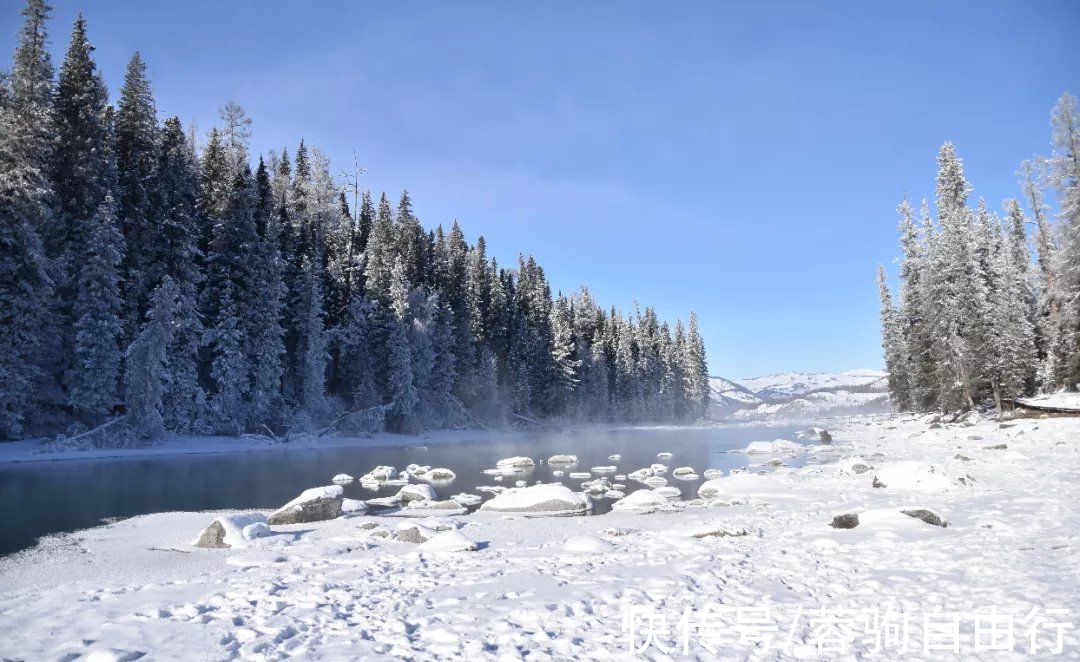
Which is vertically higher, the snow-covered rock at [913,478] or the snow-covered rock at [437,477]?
the snow-covered rock at [913,478]

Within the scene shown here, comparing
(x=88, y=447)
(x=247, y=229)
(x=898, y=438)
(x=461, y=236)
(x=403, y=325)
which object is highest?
(x=461, y=236)

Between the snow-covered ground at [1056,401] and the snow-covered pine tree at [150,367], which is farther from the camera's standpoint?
the snow-covered pine tree at [150,367]

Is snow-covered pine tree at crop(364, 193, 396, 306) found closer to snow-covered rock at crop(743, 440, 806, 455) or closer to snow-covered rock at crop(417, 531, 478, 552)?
snow-covered rock at crop(743, 440, 806, 455)

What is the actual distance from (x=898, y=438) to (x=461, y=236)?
Answer: 6038cm

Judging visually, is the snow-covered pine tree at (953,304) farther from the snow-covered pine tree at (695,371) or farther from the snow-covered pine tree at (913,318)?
the snow-covered pine tree at (695,371)

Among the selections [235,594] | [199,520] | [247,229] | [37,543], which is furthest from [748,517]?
[247,229]

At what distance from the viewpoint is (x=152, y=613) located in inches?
297

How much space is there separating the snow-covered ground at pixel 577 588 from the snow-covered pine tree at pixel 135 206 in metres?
26.3

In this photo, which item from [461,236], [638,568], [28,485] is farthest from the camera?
[461,236]

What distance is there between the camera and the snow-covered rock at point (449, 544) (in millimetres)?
11602

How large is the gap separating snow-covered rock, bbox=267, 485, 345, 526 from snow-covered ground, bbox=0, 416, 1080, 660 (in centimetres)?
62

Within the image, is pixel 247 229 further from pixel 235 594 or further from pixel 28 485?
pixel 235 594

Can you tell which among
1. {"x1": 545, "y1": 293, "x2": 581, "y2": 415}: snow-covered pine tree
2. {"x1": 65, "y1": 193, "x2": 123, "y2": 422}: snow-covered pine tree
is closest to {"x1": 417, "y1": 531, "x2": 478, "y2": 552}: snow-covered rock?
{"x1": 65, "y1": 193, "x2": 123, "y2": 422}: snow-covered pine tree

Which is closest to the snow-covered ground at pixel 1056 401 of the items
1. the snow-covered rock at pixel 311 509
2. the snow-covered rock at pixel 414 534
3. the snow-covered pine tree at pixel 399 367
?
the snow-covered rock at pixel 414 534
